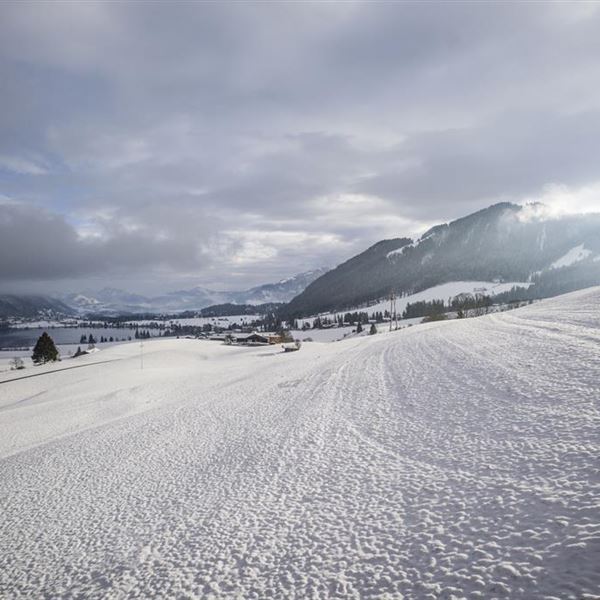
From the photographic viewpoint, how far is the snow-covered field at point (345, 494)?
607 cm

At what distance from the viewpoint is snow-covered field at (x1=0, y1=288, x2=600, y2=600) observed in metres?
6.07

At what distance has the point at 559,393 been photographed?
12.2 m

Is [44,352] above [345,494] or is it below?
below

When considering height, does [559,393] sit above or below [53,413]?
above

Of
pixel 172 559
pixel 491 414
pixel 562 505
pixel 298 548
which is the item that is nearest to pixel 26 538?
pixel 172 559

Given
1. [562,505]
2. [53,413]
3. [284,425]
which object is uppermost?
[562,505]

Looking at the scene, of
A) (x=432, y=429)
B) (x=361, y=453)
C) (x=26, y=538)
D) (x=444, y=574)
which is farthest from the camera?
(x=432, y=429)

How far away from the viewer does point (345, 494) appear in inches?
354

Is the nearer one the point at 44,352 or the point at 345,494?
the point at 345,494

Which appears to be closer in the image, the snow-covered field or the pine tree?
the snow-covered field

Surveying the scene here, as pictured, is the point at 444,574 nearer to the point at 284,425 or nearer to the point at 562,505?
the point at 562,505

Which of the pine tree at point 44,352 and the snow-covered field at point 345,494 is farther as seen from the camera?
the pine tree at point 44,352

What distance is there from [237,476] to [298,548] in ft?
14.9

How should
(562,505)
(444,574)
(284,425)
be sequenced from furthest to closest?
(284,425) < (562,505) < (444,574)
